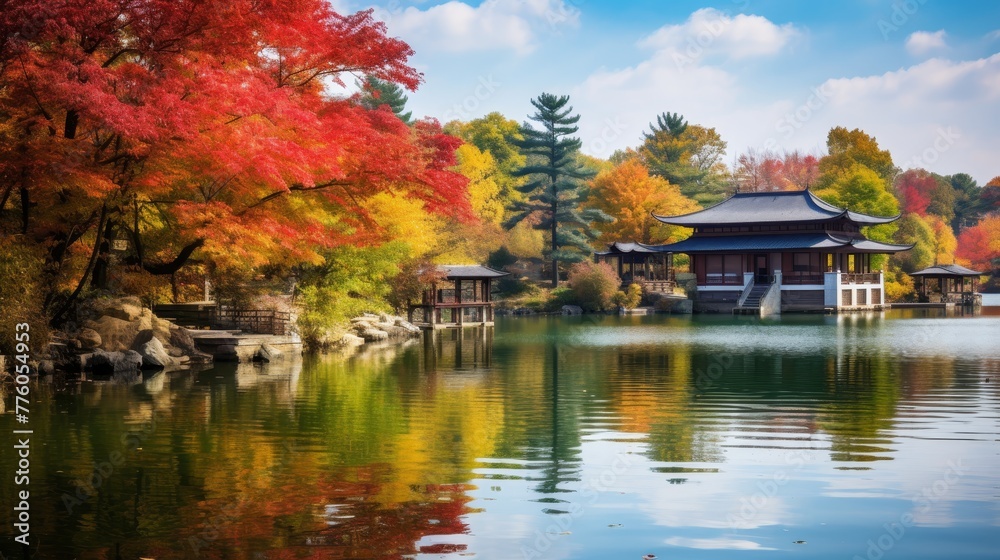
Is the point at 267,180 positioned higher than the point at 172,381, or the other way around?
the point at 267,180

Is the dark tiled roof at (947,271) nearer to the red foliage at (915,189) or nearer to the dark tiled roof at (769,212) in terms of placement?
the dark tiled roof at (769,212)

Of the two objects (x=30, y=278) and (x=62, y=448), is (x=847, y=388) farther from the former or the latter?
(x=30, y=278)

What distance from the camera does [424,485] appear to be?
28.3ft

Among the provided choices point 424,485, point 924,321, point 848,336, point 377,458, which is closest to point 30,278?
point 377,458

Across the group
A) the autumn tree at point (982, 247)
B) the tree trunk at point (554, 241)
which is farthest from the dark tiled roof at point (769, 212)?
the autumn tree at point (982, 247)

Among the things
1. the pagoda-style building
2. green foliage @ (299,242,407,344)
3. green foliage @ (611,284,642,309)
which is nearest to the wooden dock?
green foliage @ (299,242,407,344)

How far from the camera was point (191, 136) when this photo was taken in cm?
1706

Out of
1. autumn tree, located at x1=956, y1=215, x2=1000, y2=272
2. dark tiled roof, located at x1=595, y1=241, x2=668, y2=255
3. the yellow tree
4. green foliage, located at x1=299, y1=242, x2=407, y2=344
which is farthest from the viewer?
autumn tree, located at x1=956, y1=215, x2=1000, y2=272

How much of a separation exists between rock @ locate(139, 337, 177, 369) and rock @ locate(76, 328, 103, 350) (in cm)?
84

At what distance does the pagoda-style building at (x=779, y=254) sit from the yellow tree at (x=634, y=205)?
4135 mm

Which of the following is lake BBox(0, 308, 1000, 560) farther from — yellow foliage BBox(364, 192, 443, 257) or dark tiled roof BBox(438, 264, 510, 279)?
dark tiled roof BBox(438, 264, 510, 279)

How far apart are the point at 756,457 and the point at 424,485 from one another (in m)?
3.37

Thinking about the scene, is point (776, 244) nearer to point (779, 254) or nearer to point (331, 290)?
point (779, 254)

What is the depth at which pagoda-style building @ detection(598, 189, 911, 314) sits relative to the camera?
51656 millimetres
